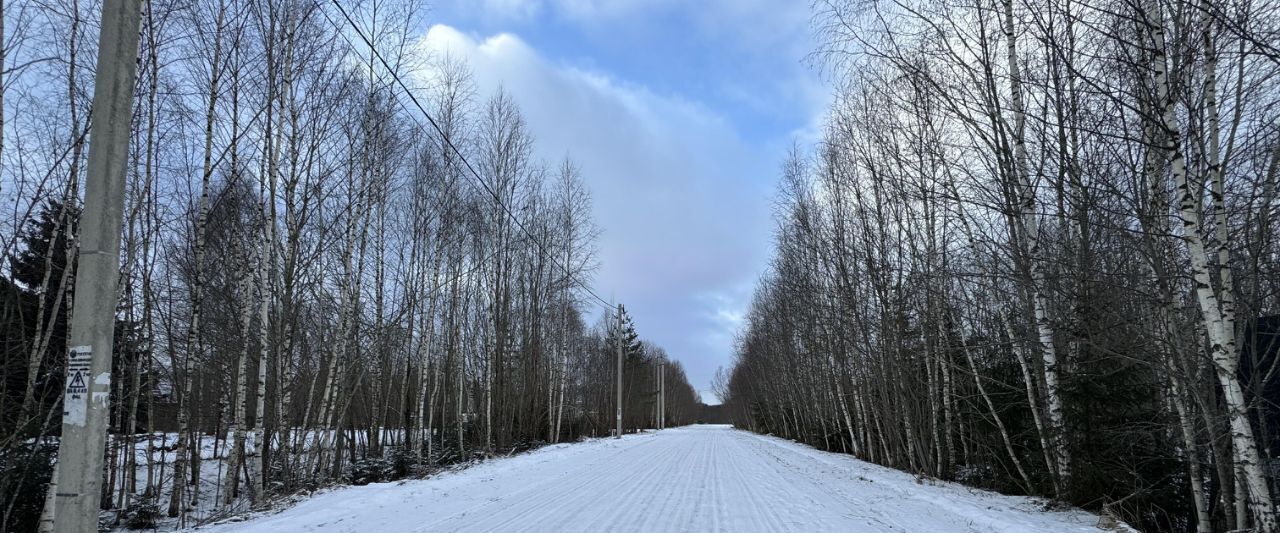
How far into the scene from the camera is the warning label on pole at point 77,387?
149 inches

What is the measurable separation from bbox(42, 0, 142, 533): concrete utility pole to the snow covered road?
11.8 feet

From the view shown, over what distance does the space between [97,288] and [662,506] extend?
702cm

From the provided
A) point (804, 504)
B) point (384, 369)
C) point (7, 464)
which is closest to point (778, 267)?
point (384, 369)

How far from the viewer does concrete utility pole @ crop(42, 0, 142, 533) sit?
3752 millimetres

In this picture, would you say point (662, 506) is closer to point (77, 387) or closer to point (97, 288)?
point (77, 387)

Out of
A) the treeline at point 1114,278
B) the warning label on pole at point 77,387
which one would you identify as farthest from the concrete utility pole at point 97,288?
the treeline at point 1114,278

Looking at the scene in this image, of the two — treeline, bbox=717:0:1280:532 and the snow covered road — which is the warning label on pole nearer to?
the snow covered road

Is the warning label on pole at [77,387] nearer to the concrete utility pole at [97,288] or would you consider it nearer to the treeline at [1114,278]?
the concrete utility pole at [97,288]

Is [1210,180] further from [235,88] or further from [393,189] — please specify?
[393,189]

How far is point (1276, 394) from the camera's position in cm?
672

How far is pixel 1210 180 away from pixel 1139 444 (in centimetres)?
390

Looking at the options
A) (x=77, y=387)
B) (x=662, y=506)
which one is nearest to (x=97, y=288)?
(x=77, y=387)

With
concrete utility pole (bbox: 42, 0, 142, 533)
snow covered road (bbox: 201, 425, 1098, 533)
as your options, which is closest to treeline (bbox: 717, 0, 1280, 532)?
snow covered road (bbox: 201, 425, 1098, 533)

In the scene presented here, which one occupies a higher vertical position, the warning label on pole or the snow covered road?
the warning label on pole
